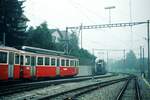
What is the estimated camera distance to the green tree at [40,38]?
144 ft

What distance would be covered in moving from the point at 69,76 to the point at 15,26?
34.1 feet

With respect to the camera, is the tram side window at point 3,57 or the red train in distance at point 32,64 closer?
the tram side window at point 3,57

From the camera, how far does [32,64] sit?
2522cm

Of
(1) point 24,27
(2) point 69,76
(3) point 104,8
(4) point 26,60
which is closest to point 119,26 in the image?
(3) point 104,8

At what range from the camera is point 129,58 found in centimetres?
12181

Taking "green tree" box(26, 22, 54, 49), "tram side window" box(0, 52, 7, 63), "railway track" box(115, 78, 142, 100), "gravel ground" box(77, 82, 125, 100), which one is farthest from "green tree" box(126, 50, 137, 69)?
"tram side window" box(0, 52, 7, 63)

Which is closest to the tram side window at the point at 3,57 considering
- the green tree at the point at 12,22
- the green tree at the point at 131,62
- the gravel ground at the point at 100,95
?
the gravel ground at the point at 100,95

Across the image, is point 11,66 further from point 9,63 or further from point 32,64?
point 32,64

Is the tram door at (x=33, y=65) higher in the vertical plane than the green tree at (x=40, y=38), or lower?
lower

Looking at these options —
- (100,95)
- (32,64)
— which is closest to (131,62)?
(32,64)

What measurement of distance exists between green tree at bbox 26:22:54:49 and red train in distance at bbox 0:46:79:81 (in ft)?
30.0

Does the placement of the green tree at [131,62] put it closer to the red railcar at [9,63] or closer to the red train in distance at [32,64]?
the red train in distance at [32,64]

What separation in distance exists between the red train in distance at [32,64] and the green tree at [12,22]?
26.2 feet

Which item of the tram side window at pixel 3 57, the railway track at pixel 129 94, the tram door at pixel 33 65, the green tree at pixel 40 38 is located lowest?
the railway track at pixel 129 94
